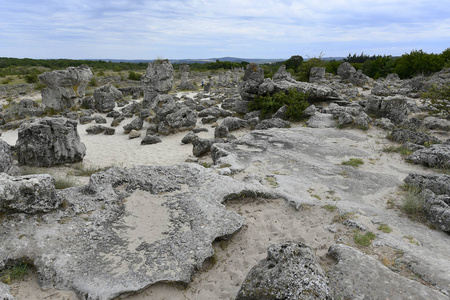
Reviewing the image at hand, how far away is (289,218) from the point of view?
533 centimetres

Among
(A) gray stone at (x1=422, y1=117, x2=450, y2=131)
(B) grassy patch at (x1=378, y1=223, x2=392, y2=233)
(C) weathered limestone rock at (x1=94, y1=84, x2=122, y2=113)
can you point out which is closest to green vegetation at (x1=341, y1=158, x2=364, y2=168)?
(B) grassy patch at (x1=378, y1=223, x2=392, y2=233)

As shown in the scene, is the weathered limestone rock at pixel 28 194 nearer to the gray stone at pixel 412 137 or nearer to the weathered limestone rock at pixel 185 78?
the gray stone at pixel 412 137

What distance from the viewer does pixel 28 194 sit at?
452 centimetres

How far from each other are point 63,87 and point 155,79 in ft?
18.6

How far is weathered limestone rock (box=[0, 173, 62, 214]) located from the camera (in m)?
4.23

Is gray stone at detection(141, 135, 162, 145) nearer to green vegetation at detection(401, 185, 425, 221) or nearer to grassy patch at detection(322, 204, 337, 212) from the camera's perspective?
grassy patch at detection(322, 204, 337, 212)

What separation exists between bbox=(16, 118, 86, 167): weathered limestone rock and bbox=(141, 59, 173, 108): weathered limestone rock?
1007 cm

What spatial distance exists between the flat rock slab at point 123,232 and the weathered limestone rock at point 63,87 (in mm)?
14256

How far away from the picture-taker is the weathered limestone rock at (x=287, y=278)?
114 inches

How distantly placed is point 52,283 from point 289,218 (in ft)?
12.5

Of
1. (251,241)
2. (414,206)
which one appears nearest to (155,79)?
(251,241)

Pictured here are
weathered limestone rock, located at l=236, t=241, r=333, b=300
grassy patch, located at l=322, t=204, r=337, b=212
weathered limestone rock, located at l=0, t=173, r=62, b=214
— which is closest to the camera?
weathered limestone rock, located at l=236, t=241, r=333, b=300

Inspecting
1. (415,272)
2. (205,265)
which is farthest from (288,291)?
(415,272)

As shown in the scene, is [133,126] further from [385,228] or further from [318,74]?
[318,74]
